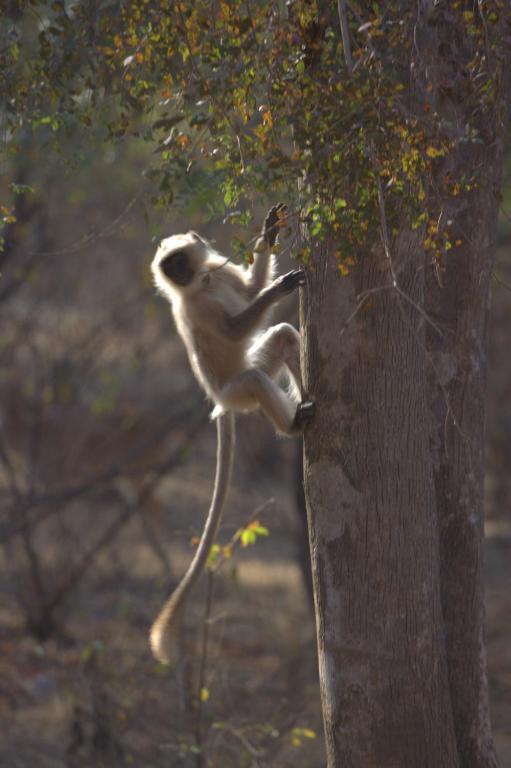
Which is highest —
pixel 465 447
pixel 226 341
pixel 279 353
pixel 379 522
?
pixel 226 341

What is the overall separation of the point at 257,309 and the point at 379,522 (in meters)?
1.52

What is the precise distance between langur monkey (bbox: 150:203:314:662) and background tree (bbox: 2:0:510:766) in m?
0.97

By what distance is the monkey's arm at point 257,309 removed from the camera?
161 inches

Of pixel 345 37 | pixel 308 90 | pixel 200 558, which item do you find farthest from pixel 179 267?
pixel 345 37

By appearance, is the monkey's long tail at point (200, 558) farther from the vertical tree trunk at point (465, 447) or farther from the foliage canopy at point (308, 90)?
the foliage canopy at point (308, 90)

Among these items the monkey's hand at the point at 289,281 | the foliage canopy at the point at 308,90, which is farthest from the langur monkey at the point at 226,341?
the foliage canopy at the point at 308,90

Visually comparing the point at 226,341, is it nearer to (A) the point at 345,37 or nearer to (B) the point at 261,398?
(B) the point at 261,398

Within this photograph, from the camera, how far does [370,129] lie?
2.95m

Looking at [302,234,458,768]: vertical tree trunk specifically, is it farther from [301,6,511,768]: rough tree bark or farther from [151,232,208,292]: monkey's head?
[151,232,208,292]: monkey's head

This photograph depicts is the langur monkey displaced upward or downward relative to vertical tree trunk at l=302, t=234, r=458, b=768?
upward

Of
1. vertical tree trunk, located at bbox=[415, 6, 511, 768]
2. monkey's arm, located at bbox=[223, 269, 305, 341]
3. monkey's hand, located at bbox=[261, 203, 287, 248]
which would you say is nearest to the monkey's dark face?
monkey's arm, located at bbox=[223, 269, 305, 341]

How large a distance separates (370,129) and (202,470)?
1073 cm

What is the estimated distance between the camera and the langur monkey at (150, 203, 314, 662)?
4.77 m

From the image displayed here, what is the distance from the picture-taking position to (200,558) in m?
4.75
